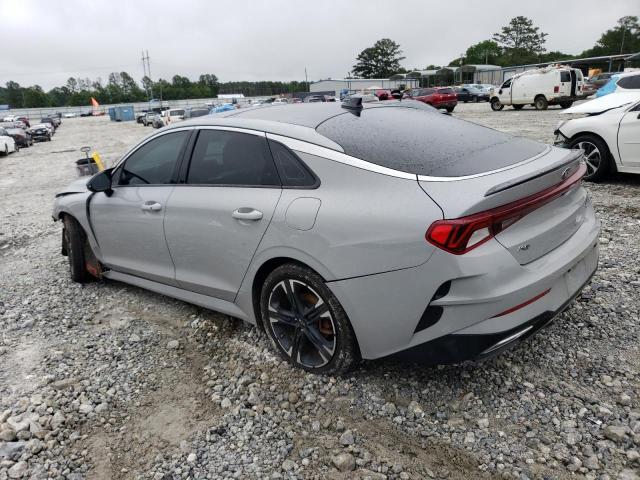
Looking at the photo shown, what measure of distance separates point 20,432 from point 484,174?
286 centimetres

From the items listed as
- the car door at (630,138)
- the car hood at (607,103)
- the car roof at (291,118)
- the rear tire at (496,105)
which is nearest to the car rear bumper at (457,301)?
the car roof at (291,118)

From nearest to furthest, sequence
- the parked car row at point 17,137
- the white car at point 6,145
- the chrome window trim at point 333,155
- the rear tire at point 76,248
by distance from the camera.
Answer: the chrome window trim at point 333,155 → the rear tire at point 76,248 → the white car at point 6,145 → the parked car row at point 17,137

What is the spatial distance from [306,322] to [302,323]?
3cm

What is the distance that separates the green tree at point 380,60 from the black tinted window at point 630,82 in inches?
4198

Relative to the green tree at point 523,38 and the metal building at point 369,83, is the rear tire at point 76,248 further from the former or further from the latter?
the green tree at point 523,38

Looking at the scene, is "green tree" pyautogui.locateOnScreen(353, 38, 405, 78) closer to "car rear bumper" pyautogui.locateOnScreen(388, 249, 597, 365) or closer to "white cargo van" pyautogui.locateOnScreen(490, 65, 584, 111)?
"white cargo van" pyautogui.locateOnScreen(490, 65, 584, 111)

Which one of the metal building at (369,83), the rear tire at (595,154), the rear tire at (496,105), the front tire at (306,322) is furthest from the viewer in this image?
the metal building at (369,83)

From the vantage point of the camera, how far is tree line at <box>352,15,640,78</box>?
86062 millimetres

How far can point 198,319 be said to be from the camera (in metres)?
4.00

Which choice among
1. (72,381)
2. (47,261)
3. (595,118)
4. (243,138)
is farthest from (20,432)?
(595,118)

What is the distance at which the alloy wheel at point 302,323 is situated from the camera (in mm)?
2838

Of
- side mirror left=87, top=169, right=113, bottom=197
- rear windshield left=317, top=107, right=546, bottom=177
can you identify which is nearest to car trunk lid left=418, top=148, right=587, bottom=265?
rear windshield left=317, top=107, right=546, bottom=177

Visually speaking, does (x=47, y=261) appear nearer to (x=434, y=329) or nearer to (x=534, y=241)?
(x=434, y=329)

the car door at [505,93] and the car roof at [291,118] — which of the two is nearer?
the car roof at [291,118]
